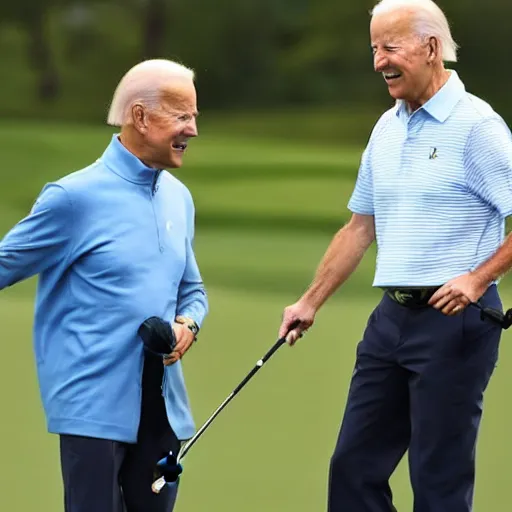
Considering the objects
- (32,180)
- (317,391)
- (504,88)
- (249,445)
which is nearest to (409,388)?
(249,445)

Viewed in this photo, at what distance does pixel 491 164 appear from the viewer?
3830mm

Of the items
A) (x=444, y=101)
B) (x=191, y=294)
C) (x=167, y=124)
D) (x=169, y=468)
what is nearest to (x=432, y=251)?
(x=444, y=101)

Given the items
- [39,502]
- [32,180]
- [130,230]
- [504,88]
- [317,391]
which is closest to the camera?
[130,230]

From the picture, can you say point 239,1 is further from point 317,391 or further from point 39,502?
point 39,502

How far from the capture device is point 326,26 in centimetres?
2027

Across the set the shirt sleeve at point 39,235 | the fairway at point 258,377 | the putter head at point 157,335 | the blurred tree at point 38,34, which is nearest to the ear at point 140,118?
the shirt sleeve at point 39,235

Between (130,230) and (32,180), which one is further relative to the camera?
(32,180)

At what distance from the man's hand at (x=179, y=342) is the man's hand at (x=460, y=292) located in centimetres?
57

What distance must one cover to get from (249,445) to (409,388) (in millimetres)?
2076

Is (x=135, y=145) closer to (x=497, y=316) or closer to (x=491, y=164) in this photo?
(x=491, y=164)

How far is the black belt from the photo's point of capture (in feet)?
12.8

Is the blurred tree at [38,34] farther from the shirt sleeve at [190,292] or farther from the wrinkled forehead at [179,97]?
the wrinkled forehead at [179,97]

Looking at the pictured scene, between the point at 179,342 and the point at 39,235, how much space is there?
403mm

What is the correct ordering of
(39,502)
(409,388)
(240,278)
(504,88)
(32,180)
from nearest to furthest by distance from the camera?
(409,388), (39,502), (240,278), (32,180), (504,88)
